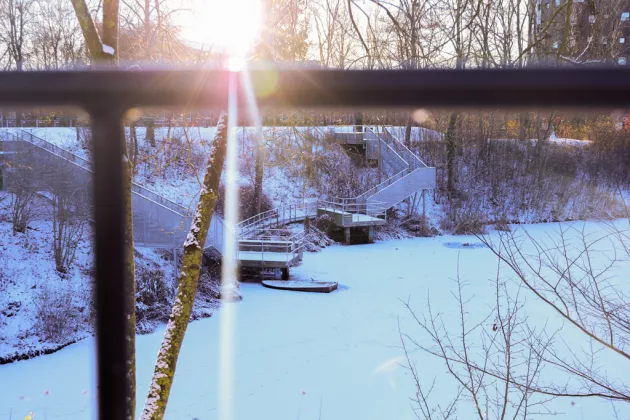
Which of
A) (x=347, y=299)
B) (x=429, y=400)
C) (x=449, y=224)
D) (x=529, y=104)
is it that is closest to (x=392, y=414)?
(x=429, y=400)

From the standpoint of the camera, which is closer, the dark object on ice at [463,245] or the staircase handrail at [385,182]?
the dark object on ice at [463,245]

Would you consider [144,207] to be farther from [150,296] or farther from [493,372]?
[493,372]

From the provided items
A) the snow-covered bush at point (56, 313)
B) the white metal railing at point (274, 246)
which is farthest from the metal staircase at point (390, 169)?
the snow-covered bush at point (56, 313)

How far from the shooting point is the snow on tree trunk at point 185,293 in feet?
17.1

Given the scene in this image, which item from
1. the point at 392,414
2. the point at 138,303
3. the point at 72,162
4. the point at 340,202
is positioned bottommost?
the point at 392,414

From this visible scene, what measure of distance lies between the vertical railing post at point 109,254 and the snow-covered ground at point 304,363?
24.6 feet

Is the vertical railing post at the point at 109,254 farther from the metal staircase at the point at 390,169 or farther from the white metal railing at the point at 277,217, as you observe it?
the metal staircase at the point at 390,169

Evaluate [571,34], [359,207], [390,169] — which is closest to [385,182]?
[359,207]

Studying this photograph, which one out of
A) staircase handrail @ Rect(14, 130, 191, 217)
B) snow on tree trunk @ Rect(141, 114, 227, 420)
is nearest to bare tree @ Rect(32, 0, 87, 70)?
staircase handrail @ Rect(14, 130, 191, 217)

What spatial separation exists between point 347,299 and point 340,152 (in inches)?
396

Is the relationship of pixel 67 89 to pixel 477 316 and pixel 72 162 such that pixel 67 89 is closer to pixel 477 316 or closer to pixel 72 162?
pixel 477 316

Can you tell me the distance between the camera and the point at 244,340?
411 inches

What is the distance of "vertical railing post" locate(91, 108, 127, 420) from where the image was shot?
700mm

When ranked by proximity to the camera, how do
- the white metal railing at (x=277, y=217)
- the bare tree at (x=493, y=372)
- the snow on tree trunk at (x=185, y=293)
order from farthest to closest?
the white metal railing at (x=277, y=217), the bare tree at (x=493, y=372), the snow on tree trunk at (x=185, y=293)
